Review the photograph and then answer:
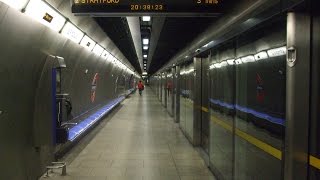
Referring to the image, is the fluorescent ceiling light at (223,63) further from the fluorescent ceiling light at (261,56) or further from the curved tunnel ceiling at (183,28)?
the curved tunnel ceiling at (183,28)

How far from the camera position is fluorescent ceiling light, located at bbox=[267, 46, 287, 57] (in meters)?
3.15

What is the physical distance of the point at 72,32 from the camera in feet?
24.2

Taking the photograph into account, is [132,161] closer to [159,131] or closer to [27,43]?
[27,43]

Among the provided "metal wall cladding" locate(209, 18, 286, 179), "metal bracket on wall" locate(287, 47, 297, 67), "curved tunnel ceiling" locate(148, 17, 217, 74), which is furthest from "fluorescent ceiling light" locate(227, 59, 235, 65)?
"curved tunnel ceiling" locate(148, 17, 217, 74)

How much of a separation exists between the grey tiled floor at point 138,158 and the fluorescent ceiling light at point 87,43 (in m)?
2.23

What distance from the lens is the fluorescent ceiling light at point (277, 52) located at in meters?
3.15

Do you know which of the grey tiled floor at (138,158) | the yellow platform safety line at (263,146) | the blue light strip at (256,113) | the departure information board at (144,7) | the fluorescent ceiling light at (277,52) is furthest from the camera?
the grey tiled floor at (138,158)

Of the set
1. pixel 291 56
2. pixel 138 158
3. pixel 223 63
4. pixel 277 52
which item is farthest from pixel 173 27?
pixel 291 56

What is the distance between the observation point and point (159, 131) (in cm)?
1123

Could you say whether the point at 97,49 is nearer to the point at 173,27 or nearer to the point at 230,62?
the point at 173,27

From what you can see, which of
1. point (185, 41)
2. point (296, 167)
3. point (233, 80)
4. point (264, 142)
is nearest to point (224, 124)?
point (233, 80)

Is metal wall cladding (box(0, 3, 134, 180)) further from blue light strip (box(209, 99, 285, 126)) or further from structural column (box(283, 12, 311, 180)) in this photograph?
structural column (box(283, 12, 311, 180))

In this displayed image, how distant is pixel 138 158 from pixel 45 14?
3.22 m

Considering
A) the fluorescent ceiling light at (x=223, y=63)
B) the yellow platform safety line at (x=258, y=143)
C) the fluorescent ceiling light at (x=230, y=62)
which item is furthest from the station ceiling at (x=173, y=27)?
the yellow platform safety line at (x=258, y=143)
